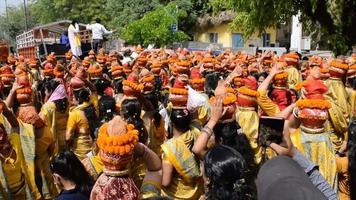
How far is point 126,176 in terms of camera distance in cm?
263

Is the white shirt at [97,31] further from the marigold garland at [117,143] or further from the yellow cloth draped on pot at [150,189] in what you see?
the marigold garland at [117,143]

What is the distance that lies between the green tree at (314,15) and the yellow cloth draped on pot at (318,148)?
13337 mm

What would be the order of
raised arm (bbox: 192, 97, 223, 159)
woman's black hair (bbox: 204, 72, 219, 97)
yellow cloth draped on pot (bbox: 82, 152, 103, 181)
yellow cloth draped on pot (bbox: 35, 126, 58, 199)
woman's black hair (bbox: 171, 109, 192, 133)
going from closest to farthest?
yellow cloth draped on pot (bbox: 82, 152, 103, 181) → raised arm (bbox: 192, 97, 223, 159) → woman's black hair (bbox: 171, 109, 192, 133) → yellow cloth draped on pot (bbox: 35, 126, 58, 199) → woman's black hair (bbox: 204, 72, 219, 97)

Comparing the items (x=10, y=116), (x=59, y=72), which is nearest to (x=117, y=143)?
(x=10, y=116)

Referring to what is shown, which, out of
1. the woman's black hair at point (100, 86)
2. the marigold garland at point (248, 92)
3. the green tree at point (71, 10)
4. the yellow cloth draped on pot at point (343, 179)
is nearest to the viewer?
the yellow cloth draped on pot at point (343, 179)

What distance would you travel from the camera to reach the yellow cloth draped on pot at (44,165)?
5145 mm

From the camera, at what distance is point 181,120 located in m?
4.31

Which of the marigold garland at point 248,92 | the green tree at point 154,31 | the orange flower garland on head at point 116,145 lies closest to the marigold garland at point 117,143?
the orange flower garland on head at point 116,145

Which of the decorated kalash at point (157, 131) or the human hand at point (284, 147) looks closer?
the decorated kalash at point (157, 131)

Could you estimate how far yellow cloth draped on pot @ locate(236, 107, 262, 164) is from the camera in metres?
5.36

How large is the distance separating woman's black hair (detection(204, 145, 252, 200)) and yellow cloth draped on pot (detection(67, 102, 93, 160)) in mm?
3158

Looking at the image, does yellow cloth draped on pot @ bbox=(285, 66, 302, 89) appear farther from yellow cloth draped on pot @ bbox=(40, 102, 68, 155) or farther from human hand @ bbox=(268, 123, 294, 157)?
human hand @ bbox=(268, 123, 294, 157)

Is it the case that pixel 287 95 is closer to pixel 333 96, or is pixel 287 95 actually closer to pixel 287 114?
pixel 333 96

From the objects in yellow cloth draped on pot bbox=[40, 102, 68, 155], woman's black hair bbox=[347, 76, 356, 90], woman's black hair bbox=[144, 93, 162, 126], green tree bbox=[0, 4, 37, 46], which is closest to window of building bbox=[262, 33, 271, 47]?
woman's black hair bbox=[347, 76, 356, 90]
